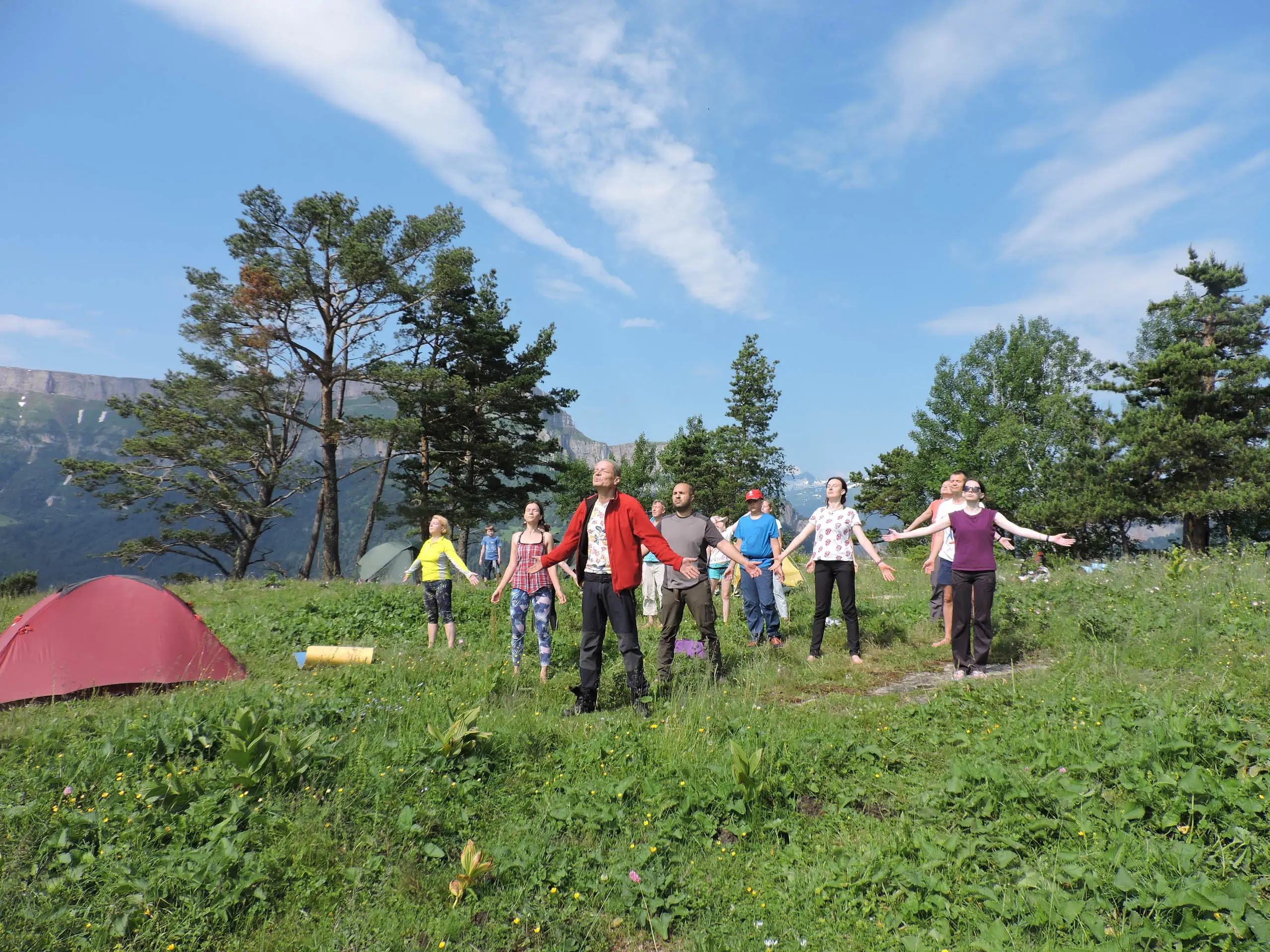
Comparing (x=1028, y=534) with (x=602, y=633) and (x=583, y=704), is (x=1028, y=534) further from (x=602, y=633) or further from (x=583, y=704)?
(x=583, y=704)

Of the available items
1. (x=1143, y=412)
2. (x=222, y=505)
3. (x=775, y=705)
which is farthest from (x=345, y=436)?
(x=1143, y=412)

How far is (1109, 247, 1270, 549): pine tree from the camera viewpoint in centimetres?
2569

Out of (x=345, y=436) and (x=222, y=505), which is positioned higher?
(x=345, y=436)

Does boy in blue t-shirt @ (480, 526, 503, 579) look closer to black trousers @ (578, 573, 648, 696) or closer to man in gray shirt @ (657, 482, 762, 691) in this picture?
man in gray shirt @ (657, 482, 762, 691)

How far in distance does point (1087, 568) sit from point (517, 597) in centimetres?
1020

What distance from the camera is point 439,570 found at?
900 cm

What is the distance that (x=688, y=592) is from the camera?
6.95 m

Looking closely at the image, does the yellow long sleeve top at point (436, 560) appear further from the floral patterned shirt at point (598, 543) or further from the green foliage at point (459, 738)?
the green foliage at point (459, 738)

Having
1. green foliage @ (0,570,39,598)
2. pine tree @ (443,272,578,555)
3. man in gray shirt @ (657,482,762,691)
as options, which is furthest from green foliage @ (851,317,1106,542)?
green foliage @ (0,570,39,598)

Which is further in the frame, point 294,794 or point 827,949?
point 294,794

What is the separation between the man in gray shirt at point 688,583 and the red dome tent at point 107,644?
4.95m

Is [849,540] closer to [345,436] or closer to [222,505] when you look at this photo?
[345,436]

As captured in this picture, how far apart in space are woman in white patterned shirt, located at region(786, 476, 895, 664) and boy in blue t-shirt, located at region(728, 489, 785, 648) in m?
0.79

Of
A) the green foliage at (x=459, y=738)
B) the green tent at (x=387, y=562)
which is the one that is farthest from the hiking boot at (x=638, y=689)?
the green tent at (x=387, y=562)
